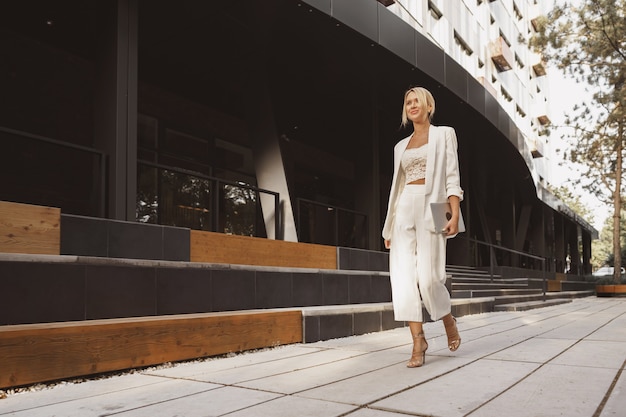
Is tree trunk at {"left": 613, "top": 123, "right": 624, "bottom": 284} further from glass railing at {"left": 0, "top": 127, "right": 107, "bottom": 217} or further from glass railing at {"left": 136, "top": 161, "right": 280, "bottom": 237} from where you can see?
glass railing at {"left": 0, "top": 127, "right": 107, "bottom": 217}

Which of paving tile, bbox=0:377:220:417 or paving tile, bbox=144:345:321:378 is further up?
paving tile, bbox=0:377:220:417

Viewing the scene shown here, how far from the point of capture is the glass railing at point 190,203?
948 centimetres

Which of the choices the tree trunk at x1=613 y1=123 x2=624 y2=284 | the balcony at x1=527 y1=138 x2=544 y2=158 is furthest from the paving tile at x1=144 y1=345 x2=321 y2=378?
the balcony at x1=527 y1=138 x2=544 y2=158

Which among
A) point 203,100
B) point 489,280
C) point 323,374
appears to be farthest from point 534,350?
point 489,280

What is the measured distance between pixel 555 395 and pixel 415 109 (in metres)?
2.31

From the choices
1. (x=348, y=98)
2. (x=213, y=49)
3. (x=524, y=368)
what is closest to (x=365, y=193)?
(x=348, y=98)

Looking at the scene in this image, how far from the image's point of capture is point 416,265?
4031 mm

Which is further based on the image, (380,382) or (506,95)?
(506,95)

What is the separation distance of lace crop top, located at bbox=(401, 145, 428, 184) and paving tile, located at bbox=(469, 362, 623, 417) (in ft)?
5.39

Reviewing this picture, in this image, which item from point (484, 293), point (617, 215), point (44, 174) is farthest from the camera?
point (617, 215)

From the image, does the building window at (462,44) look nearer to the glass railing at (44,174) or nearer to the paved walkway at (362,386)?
the glass railing at (44,174)

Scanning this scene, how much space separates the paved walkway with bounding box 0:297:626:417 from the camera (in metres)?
2.61

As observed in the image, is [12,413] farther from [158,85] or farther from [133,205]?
[158,85]

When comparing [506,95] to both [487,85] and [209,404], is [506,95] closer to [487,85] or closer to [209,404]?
[487,85]
